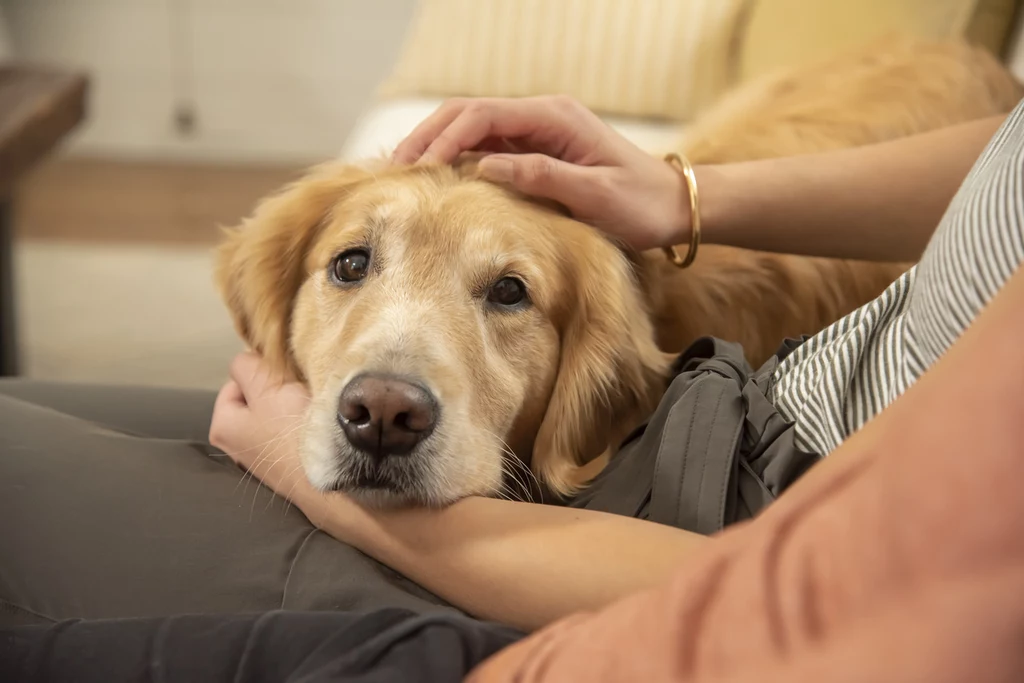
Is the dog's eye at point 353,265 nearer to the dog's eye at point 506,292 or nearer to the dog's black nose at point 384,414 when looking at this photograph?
the dog's eye at point 506,292

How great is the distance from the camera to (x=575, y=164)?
4.02ft

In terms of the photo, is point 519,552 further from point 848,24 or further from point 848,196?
point 848,24

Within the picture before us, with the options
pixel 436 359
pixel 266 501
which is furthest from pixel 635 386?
pixel 266 501

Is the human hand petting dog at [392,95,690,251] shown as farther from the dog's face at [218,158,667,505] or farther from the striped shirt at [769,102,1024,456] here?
the striped shirt at [769,102,1024,456]

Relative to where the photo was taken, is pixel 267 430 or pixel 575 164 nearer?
pixel 267 430

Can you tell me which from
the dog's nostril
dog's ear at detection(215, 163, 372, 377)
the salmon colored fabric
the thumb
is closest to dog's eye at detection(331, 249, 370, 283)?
dog's ear at detection(215, 163, 372, 377)

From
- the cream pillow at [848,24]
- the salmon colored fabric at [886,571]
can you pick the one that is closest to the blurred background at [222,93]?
the cream pillow at [848,24]

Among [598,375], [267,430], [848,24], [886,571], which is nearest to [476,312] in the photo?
[598,375]

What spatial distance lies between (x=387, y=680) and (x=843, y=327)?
0.62 meters

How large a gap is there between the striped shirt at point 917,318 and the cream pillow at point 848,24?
1.24 m

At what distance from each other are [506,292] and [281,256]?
38 centimetres

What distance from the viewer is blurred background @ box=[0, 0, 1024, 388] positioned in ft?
7.35

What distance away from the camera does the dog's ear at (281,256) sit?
135 centimetres

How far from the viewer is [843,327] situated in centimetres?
96
